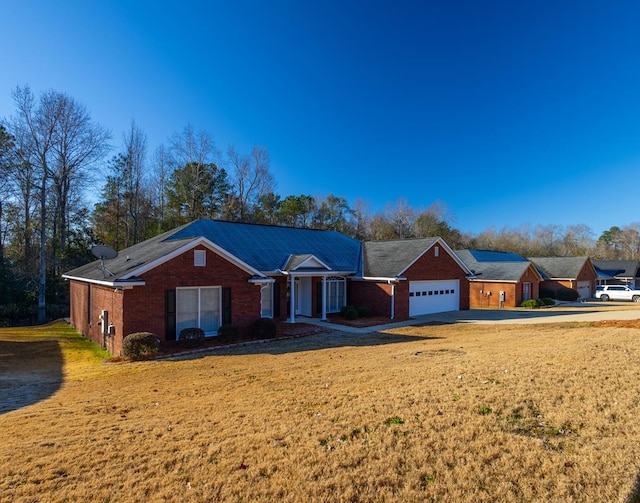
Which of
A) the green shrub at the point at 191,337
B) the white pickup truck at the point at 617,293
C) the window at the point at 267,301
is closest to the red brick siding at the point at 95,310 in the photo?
the green shrub at the point at 191,337

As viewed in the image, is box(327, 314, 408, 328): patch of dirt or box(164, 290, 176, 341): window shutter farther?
box(327, 314, 408, 328): patch of dirt

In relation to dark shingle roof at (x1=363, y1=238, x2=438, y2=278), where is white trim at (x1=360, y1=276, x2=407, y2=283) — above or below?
below

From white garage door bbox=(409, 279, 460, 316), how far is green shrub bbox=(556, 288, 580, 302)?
16.6m

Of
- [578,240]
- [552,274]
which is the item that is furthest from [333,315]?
[578,240]

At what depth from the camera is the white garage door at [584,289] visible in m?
38.5

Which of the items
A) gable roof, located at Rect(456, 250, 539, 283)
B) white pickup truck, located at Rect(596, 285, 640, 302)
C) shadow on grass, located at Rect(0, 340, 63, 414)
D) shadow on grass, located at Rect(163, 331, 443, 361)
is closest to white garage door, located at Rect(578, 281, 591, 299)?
white pickup truck, located at Rect(596, 285, 640, 302)

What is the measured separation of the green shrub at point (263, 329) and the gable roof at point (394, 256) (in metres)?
8.27

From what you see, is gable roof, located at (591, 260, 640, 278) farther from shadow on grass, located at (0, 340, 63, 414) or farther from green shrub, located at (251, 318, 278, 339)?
shadow on grass, located at (0, 340, 63, 414)

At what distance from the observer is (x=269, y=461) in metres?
4.60

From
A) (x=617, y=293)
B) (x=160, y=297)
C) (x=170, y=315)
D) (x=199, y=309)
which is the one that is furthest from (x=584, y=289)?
(x=160, y=297)

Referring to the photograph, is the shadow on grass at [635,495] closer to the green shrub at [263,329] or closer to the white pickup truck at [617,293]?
the green shrub at [263,329]

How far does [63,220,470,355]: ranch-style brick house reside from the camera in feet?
45.4

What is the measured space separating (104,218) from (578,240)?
93.4 meters

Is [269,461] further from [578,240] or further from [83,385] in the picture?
[578,240]
